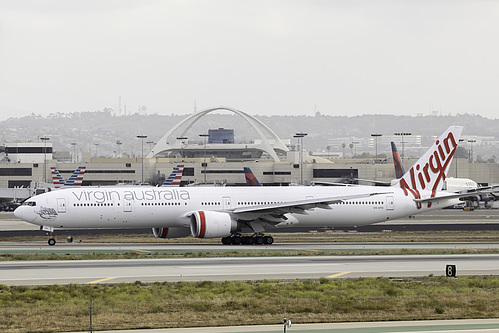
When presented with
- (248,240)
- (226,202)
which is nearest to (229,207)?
(226,202)

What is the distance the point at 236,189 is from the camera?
59.8 metres

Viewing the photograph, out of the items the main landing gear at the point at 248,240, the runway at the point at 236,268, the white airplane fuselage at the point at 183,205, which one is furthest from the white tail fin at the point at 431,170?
the runway at the point at 236,268

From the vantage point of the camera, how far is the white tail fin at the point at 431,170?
6300 cm

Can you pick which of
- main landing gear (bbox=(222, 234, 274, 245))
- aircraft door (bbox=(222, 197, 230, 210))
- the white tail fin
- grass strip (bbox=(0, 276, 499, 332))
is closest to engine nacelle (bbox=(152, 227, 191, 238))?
aircraft door (bbox=(222, 197, 230, 210))

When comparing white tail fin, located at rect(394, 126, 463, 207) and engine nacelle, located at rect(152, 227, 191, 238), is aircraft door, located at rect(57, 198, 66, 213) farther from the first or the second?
white tail fin, located at rect(394, 126, 463, 207)

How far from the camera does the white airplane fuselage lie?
55.8 m

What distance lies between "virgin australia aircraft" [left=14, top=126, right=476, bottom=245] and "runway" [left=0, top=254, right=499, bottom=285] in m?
10.8

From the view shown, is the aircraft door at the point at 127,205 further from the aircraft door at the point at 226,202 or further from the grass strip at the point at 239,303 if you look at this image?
the grass strip at the point at 239,303

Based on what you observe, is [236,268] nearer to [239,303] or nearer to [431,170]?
[239,303]

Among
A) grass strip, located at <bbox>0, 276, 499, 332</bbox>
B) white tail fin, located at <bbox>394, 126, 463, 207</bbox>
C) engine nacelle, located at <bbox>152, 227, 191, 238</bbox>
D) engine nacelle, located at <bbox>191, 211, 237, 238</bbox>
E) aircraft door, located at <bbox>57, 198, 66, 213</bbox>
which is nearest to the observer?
grass strip, located at <bbox>0, 276, 499, 332</bbox>

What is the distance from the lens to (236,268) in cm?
4066

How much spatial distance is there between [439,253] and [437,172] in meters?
15.5

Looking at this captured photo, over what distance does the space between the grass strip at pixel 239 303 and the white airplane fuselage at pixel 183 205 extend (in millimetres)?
22658

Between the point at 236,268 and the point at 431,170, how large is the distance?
27.4 m
